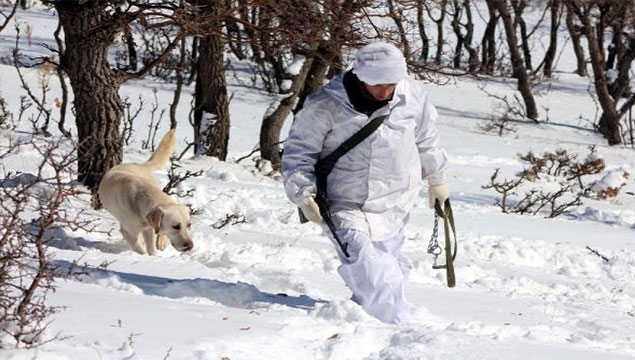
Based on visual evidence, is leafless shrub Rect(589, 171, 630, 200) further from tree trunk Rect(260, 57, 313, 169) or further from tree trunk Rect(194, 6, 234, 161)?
tree trunk Rect(194, 6, 234, 161)

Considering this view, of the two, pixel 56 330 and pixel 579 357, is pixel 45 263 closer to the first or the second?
pixel 56 330

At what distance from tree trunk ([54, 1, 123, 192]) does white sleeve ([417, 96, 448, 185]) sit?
3.04m

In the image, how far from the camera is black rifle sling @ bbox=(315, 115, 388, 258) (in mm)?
5031

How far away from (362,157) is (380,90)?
37 centimetres

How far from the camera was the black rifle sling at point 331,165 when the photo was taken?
5031mm

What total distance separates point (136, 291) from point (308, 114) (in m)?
1.31

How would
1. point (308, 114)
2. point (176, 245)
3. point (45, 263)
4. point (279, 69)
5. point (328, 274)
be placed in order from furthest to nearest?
point (279, 69) → point (328, 274) → point (176, 245) → point (308, 114) → point (45, 263)

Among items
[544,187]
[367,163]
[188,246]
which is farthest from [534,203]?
[367,163]

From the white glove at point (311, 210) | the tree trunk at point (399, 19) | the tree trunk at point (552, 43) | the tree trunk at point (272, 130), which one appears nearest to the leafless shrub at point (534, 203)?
the tree trunk at point (399, 19)

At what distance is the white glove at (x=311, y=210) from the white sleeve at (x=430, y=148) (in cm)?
74

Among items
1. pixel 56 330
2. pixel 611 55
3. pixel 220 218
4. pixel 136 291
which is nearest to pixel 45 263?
pixel 56 330

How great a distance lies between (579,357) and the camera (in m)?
4.40

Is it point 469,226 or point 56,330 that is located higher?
point 56,330

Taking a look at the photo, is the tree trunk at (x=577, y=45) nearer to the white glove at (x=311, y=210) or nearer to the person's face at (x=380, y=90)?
the person's face at (x=380, y=90)
